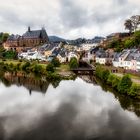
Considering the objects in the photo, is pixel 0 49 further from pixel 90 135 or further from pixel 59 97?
pixel 90 135

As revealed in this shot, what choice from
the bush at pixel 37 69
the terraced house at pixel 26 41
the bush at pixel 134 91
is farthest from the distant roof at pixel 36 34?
the bush at pixel 134 91

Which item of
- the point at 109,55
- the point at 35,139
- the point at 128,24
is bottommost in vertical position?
the point at 35,139

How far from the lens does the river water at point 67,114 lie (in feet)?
97.0

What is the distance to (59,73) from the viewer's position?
241 ft

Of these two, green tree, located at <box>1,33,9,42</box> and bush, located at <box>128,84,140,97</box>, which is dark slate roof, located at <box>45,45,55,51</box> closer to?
green tree, located at <box>1,33,9,42</box>

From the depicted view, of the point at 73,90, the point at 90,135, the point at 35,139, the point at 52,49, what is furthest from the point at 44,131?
the point at 52,49

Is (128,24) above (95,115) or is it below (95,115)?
above

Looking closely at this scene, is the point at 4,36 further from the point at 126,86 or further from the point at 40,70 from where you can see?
the point at 126,86

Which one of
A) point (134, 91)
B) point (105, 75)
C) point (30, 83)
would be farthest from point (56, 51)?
point (134, 91)

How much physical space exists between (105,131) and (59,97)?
1782 centimetres

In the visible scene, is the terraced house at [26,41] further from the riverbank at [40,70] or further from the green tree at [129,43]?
the green tree at [129,43]

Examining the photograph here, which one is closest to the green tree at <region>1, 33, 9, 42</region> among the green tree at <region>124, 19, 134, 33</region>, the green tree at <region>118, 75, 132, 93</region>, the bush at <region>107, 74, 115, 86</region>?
the green tree at <region>124, 19, 134, 33</region>

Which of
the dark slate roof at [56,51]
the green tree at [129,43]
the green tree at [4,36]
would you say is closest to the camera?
the green tree at [129,43]

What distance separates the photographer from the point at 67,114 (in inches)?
1446
